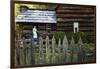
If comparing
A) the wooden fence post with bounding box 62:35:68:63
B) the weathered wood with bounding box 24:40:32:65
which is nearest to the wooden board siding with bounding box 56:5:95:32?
the wooden fence post with bounding box 62:35:68:63

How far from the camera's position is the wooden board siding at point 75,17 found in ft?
6.97

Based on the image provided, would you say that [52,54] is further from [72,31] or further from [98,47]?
[98,47]

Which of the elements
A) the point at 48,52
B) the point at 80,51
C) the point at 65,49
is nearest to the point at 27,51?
the point at 48,52

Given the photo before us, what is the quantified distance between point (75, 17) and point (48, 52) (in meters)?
0.53

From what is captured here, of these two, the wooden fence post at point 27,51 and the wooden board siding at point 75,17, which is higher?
the wooden board siding at point 75,17

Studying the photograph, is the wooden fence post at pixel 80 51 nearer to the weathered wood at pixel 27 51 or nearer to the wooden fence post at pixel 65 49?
the wooden fence post at pixel 65 49

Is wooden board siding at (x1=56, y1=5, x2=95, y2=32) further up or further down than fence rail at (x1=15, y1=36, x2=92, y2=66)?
further up

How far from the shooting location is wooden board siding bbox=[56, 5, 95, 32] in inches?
83.6

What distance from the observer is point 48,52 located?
208 centimetres

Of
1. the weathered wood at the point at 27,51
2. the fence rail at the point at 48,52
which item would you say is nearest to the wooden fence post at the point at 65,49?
the fence rail at the point at 48,52

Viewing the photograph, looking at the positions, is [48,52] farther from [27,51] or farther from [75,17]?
[75,17]

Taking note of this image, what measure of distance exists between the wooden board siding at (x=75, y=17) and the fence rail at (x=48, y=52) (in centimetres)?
15

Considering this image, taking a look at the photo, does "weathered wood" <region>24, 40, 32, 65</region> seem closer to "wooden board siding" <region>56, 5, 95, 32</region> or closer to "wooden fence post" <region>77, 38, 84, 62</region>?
"wooden board siding" <region>56, 5, 95, 32</region>

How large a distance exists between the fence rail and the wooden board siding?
0.15 meters
